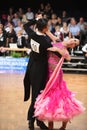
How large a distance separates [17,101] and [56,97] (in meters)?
2.51

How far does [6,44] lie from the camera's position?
13.7 meters

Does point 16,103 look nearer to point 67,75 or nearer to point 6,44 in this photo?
point 67,75

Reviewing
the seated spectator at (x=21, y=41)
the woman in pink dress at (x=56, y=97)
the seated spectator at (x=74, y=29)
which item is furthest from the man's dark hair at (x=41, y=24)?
the seated spectator at (x=74, y=29)

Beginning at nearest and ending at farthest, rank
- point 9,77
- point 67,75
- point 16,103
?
1. point 16,103
2. point 9,77
3. point 67,75

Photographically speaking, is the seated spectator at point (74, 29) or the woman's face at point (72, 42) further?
the seated spectator at point (74, 29)

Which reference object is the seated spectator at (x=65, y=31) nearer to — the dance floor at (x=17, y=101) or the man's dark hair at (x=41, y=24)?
the dance floor at (x=17, y=101)

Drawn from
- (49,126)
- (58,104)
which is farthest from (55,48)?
(49,126)

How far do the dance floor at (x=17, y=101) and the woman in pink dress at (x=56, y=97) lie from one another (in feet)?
1.92

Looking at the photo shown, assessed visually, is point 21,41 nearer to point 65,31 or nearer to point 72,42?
point 65,31

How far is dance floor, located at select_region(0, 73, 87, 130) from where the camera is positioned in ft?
19.0

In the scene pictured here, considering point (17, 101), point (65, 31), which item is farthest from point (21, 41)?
point (17, 101)

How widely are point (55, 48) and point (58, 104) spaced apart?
0.76 meters

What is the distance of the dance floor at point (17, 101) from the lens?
5.80 metres

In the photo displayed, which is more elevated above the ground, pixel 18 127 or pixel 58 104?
pixel 58 104
